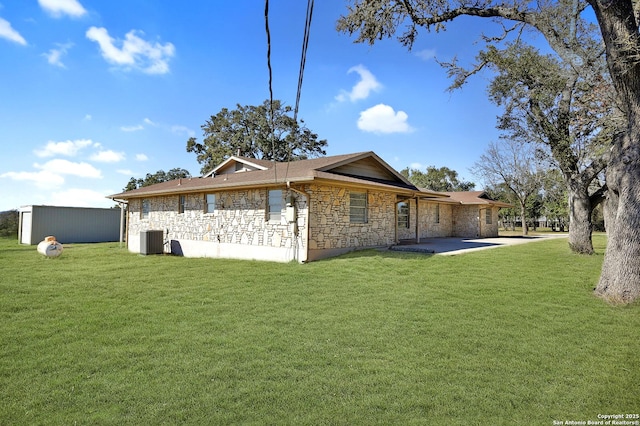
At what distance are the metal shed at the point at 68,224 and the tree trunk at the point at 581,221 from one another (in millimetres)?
28450

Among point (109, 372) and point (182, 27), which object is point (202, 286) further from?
point (182, 27)

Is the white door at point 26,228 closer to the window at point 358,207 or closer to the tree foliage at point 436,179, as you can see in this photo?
the window at point 358,207

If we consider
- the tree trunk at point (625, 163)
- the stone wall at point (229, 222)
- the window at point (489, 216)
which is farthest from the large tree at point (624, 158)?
the window at point (489, 216)

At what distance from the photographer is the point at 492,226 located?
994 inches

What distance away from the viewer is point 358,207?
41.6 feet

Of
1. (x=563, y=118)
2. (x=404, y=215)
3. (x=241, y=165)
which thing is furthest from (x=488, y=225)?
(x=241, y=165)

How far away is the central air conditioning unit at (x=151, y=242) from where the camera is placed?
52.5ft

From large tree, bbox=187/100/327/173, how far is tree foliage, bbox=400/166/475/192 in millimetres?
16629

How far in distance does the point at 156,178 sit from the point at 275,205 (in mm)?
33540

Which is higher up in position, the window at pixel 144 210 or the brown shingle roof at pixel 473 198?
the brown shingle roof at pixel 473 198

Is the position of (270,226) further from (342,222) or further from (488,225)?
(488,225)

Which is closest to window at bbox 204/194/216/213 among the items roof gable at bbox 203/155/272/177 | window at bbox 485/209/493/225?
roof gable at bbox 203/155/272/177

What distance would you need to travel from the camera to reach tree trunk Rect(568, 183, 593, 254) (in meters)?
12.8

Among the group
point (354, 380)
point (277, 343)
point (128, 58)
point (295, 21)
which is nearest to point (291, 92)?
point (295, 21)
